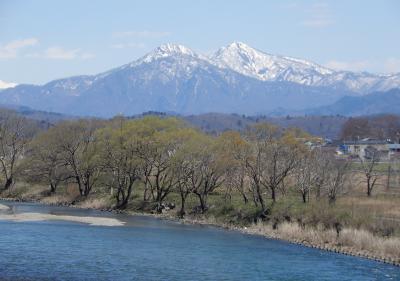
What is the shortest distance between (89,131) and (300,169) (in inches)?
Result: 1438

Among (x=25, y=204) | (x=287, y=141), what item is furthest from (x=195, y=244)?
(x=25, y=204)

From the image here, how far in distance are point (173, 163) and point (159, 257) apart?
3257 centimetres

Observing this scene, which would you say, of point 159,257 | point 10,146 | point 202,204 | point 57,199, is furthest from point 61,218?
point 10,146

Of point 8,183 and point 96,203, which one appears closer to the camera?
point 96,203

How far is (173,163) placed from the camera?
78.9m

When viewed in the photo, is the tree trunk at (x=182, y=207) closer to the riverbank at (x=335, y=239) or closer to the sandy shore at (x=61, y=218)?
the riverbank at (x=335, y=239)

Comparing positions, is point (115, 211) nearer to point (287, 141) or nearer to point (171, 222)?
point (171, 222)

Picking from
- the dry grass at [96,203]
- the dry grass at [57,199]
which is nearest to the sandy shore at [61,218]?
the dry grass at [96,203]

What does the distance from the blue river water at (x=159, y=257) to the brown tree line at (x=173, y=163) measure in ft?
37.6

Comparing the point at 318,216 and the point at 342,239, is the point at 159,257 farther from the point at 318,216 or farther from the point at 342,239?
the point at 318,216

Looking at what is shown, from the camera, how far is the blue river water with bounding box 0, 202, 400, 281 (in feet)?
132

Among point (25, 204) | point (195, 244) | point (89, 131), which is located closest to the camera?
point (195, 244)

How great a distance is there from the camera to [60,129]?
97.6m

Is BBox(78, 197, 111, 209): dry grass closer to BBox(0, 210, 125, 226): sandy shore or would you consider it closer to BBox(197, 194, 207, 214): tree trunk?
BBox(0, 210, 125, 226): sandy shore
